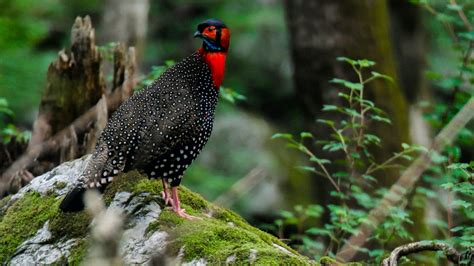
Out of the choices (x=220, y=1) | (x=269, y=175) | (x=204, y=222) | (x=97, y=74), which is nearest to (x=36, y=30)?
(x=97, y=74)

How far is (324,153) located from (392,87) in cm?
89

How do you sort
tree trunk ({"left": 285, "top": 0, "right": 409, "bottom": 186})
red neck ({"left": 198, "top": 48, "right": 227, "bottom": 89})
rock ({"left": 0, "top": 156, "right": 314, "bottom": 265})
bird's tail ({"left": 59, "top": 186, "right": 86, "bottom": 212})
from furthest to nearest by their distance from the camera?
tree trunk ({"left": 285, "top": 0, "right": 409, "bottom": 186})
red neck ({"left": 198, "top": 48, "right": 227, "bottom": 89})
bird's tail ({"left": 59, "top": 186, "right": 86, "bottom": 212})
rock ({"left": 0, "top": 156, "right": 314, "bottom": 265})

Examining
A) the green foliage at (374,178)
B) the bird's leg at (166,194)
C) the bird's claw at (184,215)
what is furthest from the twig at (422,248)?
the bird's leg at (166,194)

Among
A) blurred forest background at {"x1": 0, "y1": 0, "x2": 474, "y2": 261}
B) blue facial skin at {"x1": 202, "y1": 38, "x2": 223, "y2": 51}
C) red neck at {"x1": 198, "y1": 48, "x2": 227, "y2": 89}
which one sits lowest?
blurred forest background at {"x1": 0, "y1": 0, "x2": 474, "y2": 261}

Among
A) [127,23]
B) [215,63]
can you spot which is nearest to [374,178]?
→ [215,63]

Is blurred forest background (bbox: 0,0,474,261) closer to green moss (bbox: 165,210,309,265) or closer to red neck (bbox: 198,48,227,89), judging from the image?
green moss (bbox: 165,210,309,265)

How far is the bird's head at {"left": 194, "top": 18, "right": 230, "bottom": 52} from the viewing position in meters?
4.71

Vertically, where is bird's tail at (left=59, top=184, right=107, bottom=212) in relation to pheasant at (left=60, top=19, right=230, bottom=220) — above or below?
below

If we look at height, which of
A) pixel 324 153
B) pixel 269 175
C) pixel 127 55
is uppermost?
pixel 127 55

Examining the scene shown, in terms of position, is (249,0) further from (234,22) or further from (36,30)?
(36,30)

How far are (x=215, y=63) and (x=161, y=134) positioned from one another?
2.23 feet

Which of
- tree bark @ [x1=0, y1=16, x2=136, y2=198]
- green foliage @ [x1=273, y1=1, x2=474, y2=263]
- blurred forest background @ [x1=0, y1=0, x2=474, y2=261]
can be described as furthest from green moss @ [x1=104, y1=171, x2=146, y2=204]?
tree bark @ [x1=0, y1=16, x2=136, y2=198]

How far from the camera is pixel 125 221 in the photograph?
13.0 feet

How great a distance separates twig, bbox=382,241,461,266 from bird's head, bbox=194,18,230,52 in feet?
5.84
